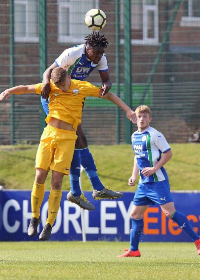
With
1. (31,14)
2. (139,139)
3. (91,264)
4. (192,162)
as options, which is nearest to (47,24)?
(31,14)

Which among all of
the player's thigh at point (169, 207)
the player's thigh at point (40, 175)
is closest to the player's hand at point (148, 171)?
the player's thigh at point (169, 207)

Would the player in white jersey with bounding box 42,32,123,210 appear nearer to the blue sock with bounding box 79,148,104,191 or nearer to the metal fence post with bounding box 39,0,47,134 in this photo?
the blue sock with bounding box 79,148,104,191

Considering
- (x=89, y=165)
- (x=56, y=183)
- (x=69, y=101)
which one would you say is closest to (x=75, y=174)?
(x=89, y=165)

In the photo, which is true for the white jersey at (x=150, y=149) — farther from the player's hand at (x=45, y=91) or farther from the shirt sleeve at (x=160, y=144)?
the player's hand at (x=45, y=91)

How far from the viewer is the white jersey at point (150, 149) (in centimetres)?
942

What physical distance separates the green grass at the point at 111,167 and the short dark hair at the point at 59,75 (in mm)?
6906

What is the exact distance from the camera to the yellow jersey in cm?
823

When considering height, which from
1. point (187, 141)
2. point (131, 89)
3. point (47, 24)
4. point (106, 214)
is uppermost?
point (47, 24)

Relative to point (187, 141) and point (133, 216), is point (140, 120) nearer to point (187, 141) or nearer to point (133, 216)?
point (133, 216)

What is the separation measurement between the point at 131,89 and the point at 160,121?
98 cm

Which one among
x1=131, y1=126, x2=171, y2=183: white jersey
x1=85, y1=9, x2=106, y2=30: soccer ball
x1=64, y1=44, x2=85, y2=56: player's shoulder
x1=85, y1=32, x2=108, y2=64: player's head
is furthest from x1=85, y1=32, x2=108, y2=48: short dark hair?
x1=131, y1=126, x2=171, y2=183: white jersey

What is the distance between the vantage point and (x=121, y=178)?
15266 mm

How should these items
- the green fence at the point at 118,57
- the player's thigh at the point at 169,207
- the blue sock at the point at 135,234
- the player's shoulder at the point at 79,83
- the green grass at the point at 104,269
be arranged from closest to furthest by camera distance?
the green grass at the point at 104,269, the player's shoulder at the point at 79,83, the player's thigh at the point at 169,207, the blue sock at the point at 135,234, the green fence at the point at 118,57

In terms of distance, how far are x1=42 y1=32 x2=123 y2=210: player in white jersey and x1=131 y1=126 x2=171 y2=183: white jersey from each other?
80cm
